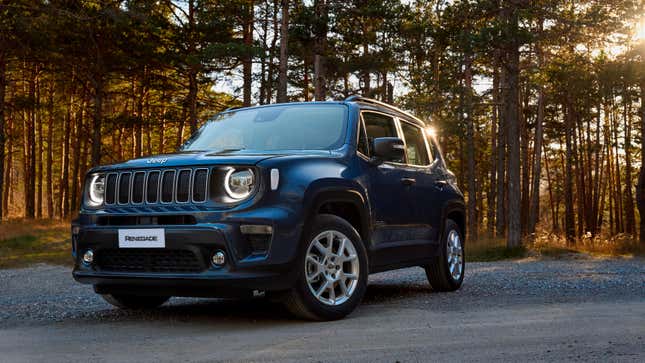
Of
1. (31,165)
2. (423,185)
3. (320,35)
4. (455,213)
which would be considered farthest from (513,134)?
(31,165)

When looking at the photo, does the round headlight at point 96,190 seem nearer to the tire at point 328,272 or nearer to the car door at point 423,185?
the tire at point 328,272

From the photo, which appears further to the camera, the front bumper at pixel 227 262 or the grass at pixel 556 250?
the grass at pixel 556 250

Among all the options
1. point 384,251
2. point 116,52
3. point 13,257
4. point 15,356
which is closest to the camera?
point 15,356

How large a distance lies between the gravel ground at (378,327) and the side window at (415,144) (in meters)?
1.51

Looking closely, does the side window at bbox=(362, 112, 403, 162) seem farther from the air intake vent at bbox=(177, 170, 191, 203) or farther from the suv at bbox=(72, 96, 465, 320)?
the air intake vent at bbox=(177, 170, 191, 203)

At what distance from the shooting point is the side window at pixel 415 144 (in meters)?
7.82

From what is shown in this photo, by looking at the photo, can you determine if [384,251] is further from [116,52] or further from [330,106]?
[116,52]

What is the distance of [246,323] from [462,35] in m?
13.9

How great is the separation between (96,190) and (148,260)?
998 millimetres

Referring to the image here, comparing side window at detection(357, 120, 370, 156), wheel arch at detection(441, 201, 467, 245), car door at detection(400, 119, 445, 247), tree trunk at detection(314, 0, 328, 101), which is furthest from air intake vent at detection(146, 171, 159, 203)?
tree trunk at detection(314, 0, 328, 101)

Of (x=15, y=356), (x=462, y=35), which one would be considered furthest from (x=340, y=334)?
(x=462, y=35)

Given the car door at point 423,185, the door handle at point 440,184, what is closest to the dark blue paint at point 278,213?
the car door at point 423,185

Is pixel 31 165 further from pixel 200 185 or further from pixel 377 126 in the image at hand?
pixel 200 185

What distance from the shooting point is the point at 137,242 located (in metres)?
5.52
